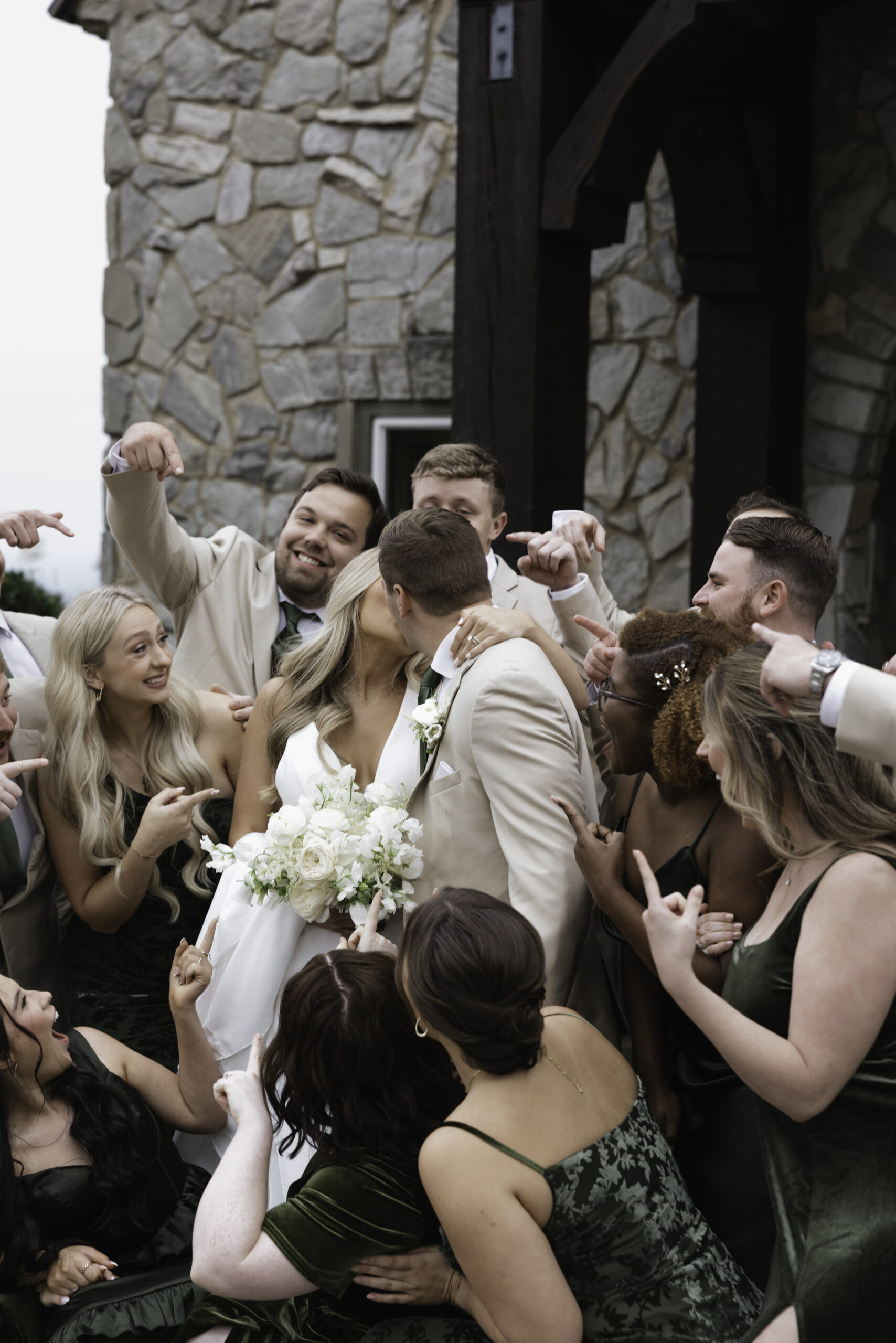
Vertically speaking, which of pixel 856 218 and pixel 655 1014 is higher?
pixel 856 218

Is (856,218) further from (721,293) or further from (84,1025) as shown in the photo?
(84,1025)

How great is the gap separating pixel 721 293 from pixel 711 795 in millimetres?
3955

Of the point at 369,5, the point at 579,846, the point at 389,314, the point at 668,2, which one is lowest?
the point at 579,846

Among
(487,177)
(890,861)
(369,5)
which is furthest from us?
(369,5)

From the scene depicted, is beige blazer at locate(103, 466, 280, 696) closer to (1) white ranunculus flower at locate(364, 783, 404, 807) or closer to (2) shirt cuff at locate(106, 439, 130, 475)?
(2) shirt cuff at locate(106, 439, 130, 475)

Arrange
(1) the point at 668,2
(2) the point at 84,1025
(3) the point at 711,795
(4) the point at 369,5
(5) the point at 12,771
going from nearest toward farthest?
(3) the point at 711,795 → (5) the point at 12,771 → (2) the point at 84,1025 → (1) the point at 668,2 → (4) the point at 369,5

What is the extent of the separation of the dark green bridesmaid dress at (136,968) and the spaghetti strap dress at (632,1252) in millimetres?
1435

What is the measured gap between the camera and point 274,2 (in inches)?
278

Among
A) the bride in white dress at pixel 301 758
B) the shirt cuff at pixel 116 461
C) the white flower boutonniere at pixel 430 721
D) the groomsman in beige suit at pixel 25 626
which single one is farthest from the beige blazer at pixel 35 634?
the white flower boutonniere at pixel 430 721

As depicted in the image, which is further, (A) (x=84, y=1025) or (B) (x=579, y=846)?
(A) (x=84, y=1025)

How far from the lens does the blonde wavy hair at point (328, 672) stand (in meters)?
3.23

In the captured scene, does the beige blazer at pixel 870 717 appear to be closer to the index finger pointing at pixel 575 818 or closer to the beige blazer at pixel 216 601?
the index finger pointing at pixel 575 818

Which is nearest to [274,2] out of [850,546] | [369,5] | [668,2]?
[369,5]

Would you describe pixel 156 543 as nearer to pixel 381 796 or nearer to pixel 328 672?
pixel 328 672
